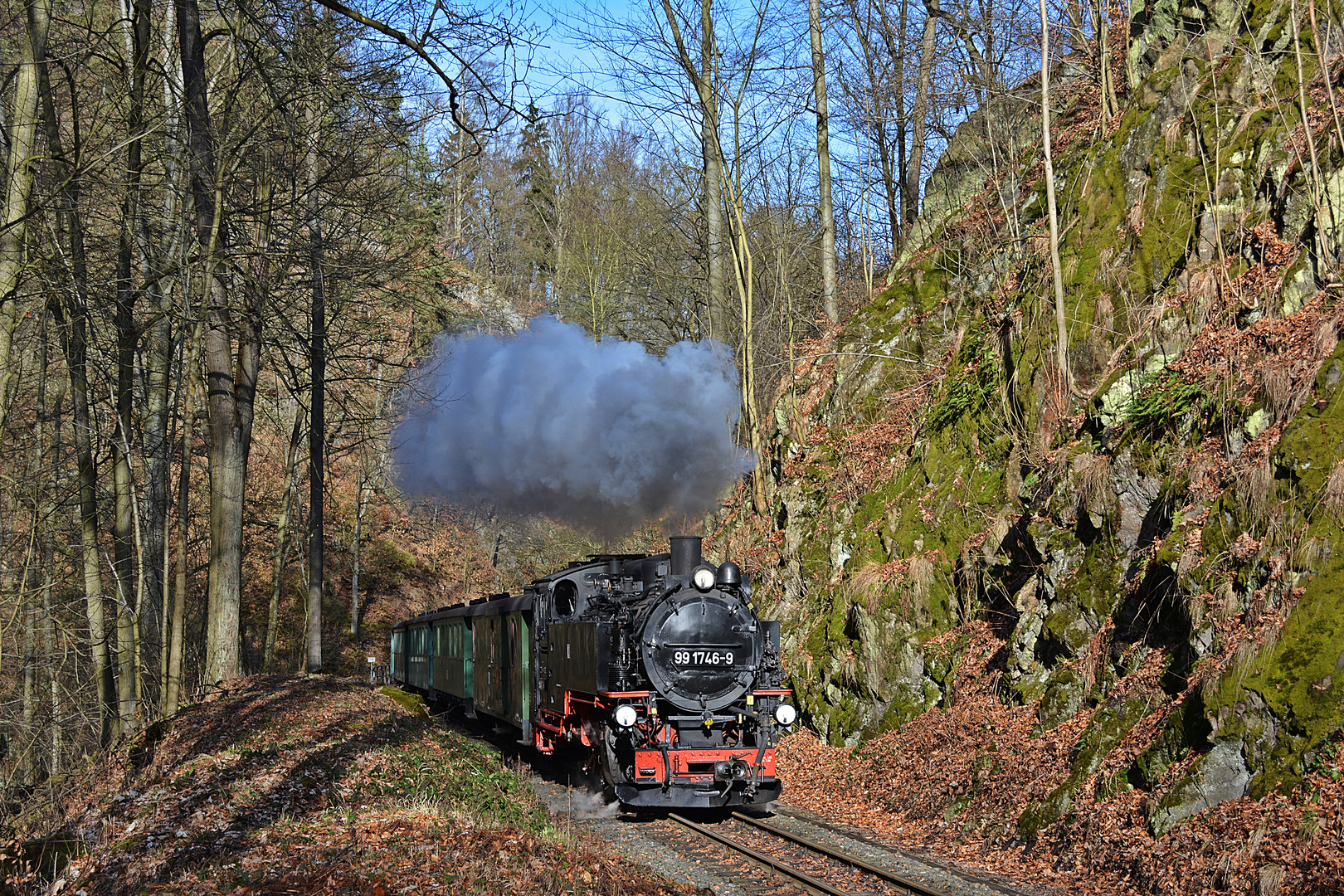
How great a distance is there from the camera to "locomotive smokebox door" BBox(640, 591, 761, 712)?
1050cm

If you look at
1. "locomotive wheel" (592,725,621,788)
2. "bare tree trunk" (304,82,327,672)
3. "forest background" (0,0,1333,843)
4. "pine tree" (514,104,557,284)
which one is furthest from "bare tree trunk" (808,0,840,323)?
"pine tree" (514,104,557,284)

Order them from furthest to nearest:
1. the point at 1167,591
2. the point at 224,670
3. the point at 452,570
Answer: the point at 452,570 → the point at 224,670 → the point at 1167,591

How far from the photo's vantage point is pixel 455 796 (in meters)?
9.58

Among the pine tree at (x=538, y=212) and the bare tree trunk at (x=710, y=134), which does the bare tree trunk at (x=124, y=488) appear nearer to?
the bare tree trunk at (x=710, y=134)

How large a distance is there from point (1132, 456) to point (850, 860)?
16.1ft

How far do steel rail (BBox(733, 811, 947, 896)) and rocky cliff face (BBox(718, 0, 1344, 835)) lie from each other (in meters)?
1.64

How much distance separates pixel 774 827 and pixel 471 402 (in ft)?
38.5

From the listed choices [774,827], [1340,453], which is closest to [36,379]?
[774,827]

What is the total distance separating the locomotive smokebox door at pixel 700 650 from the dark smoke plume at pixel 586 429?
6318mm

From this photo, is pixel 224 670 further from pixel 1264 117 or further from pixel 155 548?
pixel 1264 117

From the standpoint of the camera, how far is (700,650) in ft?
Result: 34.8

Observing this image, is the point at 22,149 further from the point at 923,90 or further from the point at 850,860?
the point at 923,90

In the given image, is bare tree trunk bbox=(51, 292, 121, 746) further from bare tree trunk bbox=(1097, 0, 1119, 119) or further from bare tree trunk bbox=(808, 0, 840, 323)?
bare tree trunk bbox=(1097, 0, 1119, 119)

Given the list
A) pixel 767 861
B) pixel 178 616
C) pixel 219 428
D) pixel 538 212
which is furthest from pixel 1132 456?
pixel 538 212
